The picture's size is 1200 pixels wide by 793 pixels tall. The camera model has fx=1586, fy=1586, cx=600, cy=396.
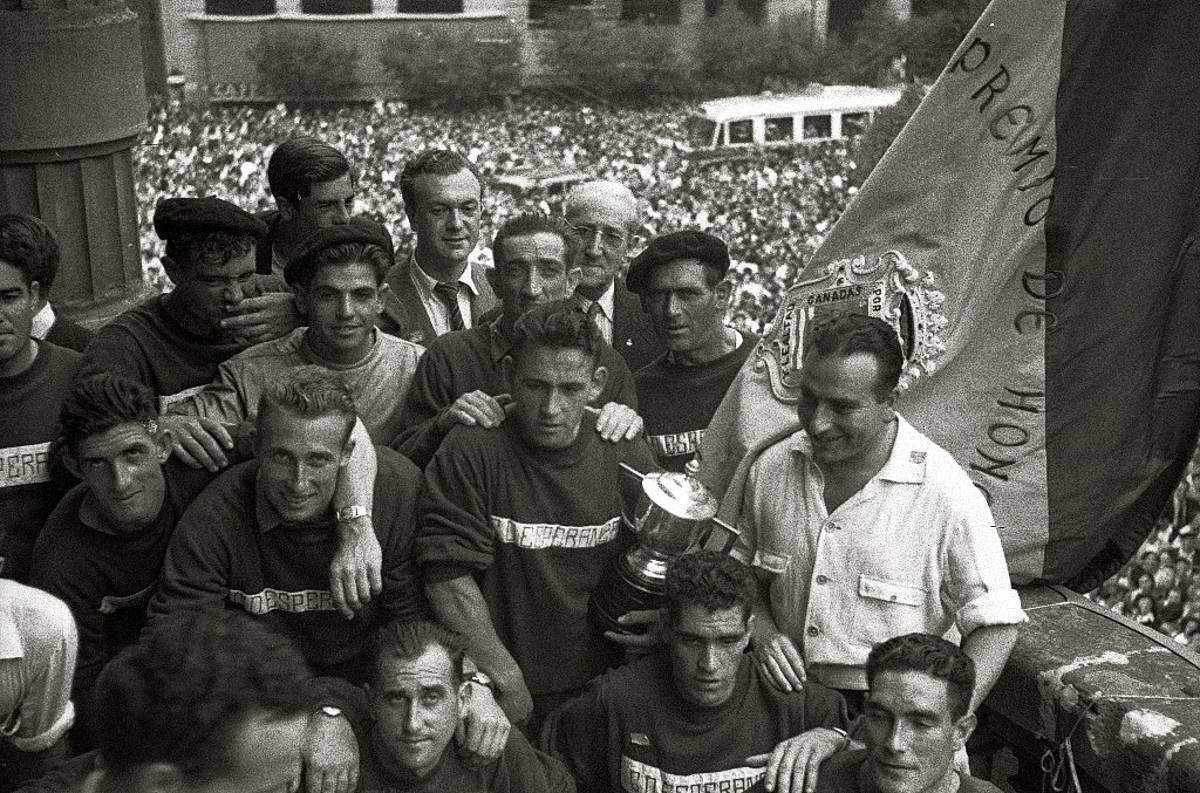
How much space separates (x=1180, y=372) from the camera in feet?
17.0

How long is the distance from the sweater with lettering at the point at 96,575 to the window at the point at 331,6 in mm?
8900

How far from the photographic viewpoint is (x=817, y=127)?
14.3m

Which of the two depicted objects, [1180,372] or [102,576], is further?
[1180,372]

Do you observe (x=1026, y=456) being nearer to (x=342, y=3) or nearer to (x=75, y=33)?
(x=75, y=33)

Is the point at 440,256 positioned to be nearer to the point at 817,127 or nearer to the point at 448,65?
the point at 448,65

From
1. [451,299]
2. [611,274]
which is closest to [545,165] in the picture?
[451,299]

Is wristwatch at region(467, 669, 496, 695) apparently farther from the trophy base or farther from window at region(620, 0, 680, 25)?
window at region(620, 0, 680, 25)

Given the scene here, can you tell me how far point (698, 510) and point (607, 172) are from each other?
9608 millimetres

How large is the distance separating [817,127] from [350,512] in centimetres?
1101

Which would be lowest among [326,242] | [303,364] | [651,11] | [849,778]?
[849,778]

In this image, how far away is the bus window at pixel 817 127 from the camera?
14.2 meters

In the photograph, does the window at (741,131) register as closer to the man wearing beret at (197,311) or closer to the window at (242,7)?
the window at (242,7)

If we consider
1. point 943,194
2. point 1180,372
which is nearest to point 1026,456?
point 1180,372

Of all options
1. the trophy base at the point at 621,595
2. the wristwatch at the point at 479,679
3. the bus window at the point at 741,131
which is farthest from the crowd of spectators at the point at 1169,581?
the bus window at the point at 741,131
